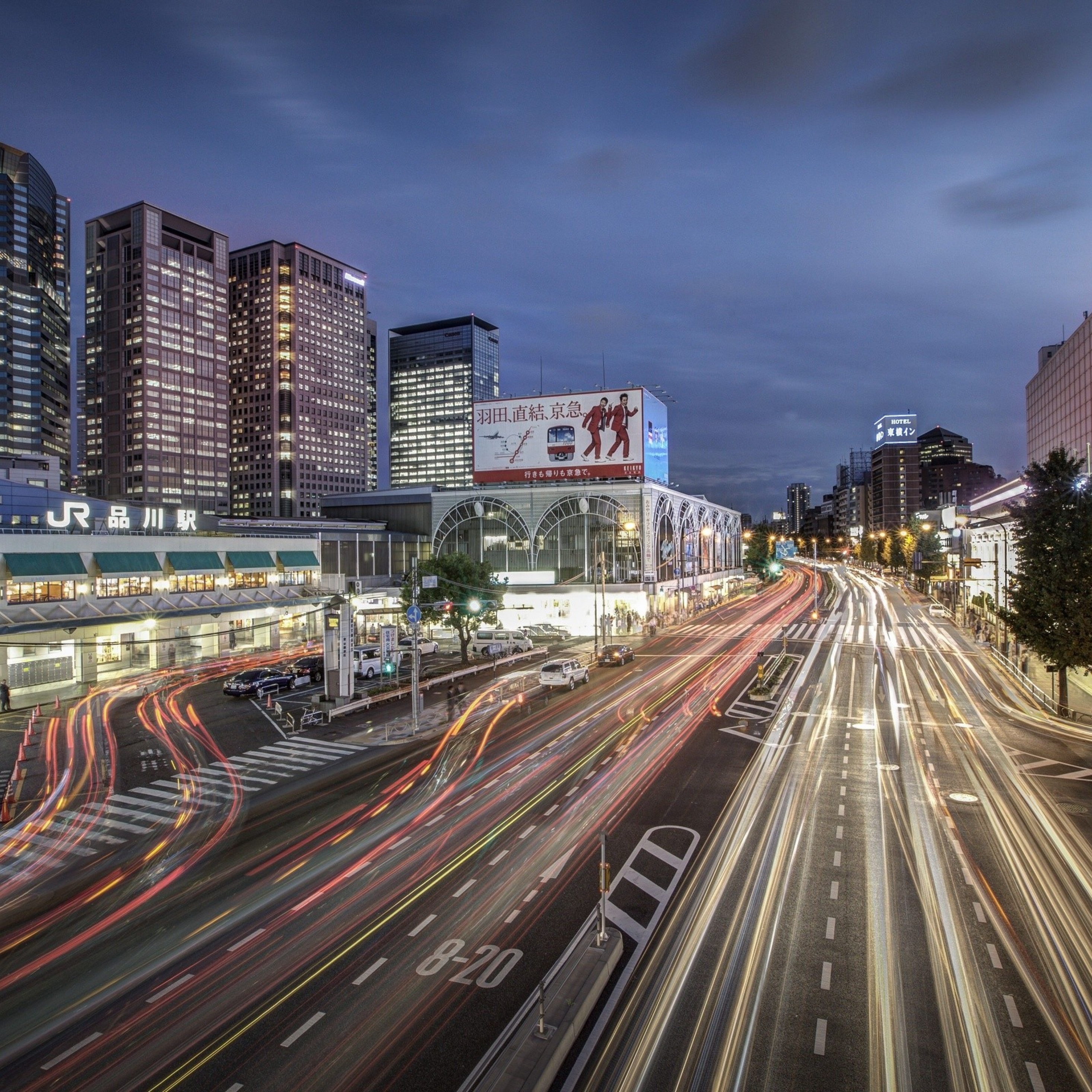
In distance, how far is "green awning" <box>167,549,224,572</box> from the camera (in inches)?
2076

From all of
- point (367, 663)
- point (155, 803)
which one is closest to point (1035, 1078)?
point (155, 803)

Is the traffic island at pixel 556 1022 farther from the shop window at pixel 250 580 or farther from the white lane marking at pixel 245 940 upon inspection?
the shop window at pixel 250 580

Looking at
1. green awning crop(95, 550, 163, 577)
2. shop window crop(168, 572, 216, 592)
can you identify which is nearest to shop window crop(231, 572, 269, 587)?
shop window crop(168, 572, 216, 592)

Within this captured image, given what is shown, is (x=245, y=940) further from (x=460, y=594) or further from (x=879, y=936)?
(x=460, y=594)

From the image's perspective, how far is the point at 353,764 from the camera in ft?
88.9

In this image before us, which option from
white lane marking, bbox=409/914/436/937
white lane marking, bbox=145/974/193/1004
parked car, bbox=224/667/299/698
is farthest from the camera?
parked car, bbox=224/667/299/698

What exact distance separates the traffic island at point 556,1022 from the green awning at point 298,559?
55.9 meters

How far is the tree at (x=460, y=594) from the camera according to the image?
48.1 metres

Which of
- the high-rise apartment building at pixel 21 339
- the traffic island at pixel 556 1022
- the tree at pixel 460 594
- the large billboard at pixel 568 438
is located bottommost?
the traffic island at pixel 556 1022

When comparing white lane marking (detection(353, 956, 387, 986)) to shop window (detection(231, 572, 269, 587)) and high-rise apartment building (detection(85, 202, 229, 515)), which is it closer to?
shop window (detection(231, 572, 269, 587))

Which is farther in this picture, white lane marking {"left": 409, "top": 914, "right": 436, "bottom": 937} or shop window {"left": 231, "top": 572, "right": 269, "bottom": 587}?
shop window {"left": 231, "top": 572, "right": 269, "bottom": 587}

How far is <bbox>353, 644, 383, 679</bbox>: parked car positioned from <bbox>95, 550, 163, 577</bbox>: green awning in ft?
52.3

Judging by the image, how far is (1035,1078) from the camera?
10031 mm

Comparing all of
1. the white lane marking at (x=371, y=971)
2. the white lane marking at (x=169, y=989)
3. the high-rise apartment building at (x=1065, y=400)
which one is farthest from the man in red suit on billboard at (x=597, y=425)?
the white lane marking at (x=169, y=989)
